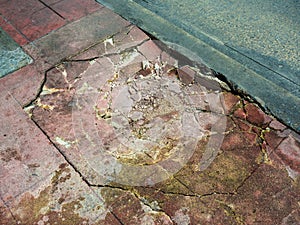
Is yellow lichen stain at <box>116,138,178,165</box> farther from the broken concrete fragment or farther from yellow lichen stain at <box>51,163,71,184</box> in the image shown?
the broken concrete fragment

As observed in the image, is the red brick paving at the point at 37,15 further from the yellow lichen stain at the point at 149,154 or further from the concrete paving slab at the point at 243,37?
the yellow lichen stain at the point at 149,154

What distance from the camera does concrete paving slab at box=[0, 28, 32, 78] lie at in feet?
7.97

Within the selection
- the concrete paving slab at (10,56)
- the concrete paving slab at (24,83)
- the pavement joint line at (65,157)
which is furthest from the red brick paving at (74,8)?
the pavement joint line at (65,157)

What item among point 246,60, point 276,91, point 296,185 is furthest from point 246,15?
point 296,185

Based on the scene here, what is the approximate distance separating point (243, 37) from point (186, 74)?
81 centimetres

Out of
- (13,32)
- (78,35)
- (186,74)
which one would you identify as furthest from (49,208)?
(13,32)

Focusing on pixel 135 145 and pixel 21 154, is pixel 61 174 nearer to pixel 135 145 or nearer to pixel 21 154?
pixel 21 154

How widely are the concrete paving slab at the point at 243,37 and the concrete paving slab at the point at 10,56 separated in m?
0.97

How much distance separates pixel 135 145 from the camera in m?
1.98

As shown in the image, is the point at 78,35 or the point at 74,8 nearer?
the point at 78,35

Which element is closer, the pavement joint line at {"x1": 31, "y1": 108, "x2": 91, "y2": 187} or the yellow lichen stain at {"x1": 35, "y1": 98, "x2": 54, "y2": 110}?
the pavement joint line at {"x1": 31, "y1": 108, "x2": 91, "y2": 187}

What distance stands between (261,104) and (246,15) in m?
1.28

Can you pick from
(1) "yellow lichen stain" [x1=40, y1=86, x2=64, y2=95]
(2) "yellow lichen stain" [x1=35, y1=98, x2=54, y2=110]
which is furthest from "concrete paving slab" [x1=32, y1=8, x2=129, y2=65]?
(2) "yellow lichen stain" [x1=35, y1=98, x2=54, y2=110]

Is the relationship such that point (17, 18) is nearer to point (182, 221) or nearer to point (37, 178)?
point (37, 178)
